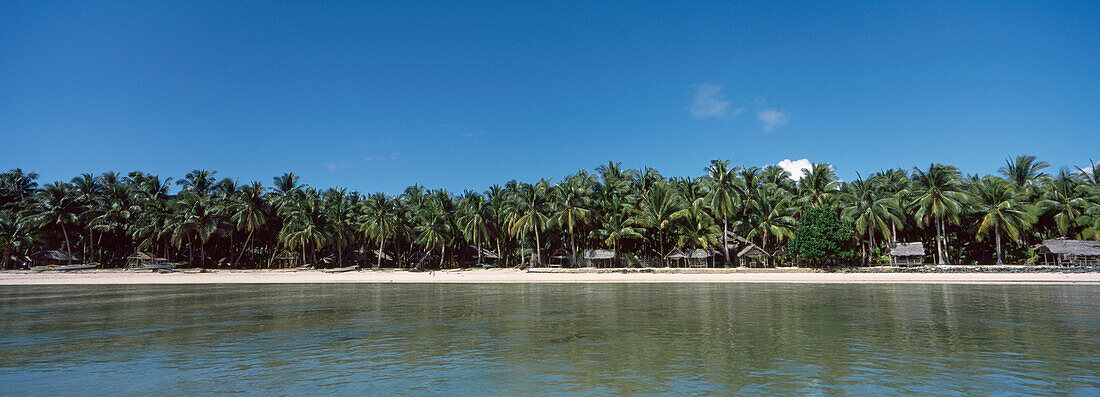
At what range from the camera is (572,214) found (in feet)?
169

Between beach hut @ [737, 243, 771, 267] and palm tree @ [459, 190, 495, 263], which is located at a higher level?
palm tree @ [459, 190, 495, 263]

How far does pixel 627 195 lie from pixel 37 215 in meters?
56.8

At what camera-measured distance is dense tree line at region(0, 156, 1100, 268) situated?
161ft

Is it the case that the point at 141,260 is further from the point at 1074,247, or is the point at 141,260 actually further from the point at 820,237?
the point at 1074,247

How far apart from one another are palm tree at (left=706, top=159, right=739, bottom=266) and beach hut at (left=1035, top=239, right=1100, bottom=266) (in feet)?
76.0

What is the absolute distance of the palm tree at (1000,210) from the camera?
46469mm

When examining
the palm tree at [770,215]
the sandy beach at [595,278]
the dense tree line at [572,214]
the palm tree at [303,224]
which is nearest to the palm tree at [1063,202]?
the dense tree line at [572,214]

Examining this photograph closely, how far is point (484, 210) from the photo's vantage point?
5766cm

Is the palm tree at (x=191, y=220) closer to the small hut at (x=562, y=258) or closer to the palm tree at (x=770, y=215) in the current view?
the small hut at (x=562, y=258)

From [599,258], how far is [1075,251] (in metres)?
35.9

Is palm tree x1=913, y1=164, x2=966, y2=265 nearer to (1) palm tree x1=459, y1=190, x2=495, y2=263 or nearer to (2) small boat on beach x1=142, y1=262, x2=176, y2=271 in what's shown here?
(1) palm tree x1=459, y1=190, x2=495, y2=263

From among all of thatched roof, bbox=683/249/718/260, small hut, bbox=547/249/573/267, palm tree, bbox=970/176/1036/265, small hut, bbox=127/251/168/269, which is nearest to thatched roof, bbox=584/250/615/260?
small hut, bbox=547/249/573/267

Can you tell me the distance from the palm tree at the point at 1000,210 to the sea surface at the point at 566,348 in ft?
88.0

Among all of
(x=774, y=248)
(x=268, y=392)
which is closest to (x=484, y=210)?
(x=774, y=248)
